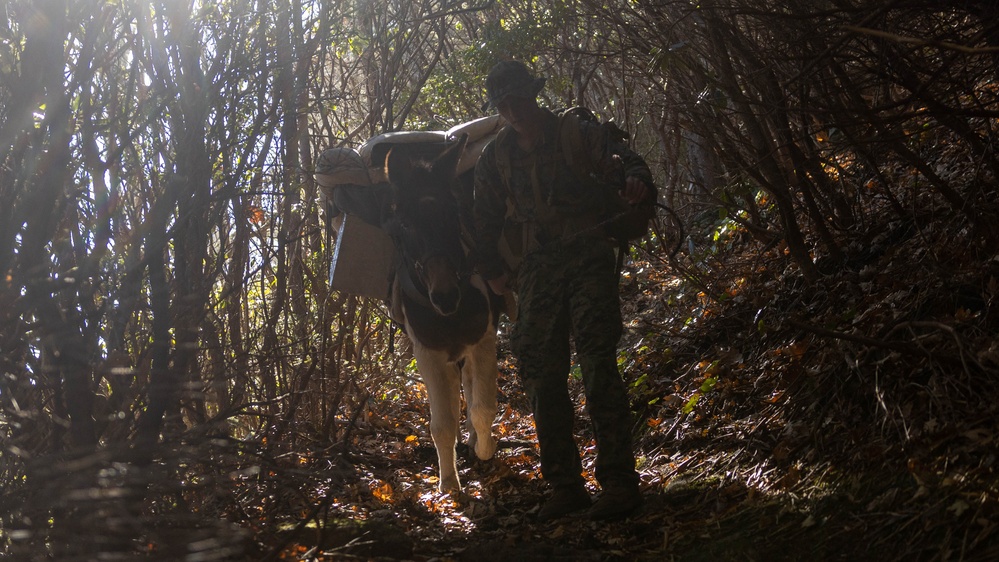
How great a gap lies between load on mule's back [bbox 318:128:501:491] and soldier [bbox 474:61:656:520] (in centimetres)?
69

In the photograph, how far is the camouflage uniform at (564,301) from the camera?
4.46 metres

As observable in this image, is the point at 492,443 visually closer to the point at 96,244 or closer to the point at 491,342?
the point at 491,342

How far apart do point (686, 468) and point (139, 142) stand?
3267 mm

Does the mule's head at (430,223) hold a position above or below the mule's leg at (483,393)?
above

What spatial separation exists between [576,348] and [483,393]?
1635 mm

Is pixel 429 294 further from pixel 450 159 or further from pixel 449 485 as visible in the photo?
pixel 449 485

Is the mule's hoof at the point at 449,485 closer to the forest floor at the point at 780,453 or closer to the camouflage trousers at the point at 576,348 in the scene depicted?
the forest floor at the point at 780,453

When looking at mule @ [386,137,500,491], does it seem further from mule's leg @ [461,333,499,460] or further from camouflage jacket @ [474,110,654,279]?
camouflage jacket @ [474,110,654,279]

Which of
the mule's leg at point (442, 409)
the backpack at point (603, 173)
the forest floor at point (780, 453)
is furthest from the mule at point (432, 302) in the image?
the backpack at point (603, 173)

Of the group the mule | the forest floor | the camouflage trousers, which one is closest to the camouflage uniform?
the camouflage trousers

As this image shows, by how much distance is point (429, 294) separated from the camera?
17.4ft

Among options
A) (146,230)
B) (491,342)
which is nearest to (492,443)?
(491,342)

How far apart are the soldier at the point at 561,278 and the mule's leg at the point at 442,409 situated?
3.36 ft

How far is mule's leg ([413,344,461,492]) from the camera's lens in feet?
18.5
